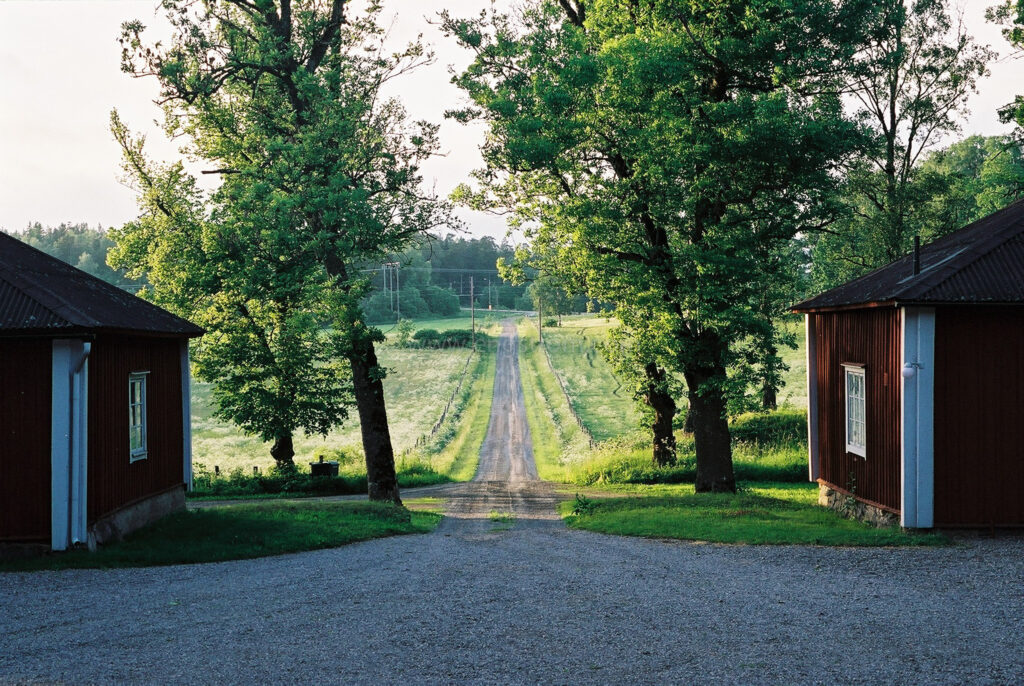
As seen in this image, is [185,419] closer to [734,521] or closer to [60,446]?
[60,446]

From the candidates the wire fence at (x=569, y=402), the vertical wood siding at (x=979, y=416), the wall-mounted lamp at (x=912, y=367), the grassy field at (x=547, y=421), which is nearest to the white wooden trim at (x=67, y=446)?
the wall-mounted lamp at (x=912, y=367)

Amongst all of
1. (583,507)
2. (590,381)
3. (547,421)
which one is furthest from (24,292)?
(590,381)

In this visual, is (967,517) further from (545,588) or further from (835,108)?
(835,108)

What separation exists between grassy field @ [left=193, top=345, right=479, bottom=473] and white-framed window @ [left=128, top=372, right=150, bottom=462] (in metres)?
10.7

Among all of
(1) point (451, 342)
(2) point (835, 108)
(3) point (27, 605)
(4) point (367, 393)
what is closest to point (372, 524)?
(4) point (367, 393)

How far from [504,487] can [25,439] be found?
1724cm

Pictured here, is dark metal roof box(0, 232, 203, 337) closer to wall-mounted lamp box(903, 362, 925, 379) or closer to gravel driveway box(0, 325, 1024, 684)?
gravel driveway box(0, 325, 1024, 684)

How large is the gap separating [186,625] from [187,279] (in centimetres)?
1408

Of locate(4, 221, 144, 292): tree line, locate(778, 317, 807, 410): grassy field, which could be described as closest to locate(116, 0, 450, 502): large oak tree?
locate(778, 317, 807, 410): grassy field

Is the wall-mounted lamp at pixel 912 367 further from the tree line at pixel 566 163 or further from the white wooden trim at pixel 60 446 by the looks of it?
the white wooden trim at pixel 60 446

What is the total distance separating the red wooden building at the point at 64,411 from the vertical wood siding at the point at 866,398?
40.0 ft

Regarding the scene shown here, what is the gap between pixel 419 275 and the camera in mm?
121062

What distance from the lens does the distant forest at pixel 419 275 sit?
332 ft

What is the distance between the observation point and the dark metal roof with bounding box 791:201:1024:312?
12.2 m
